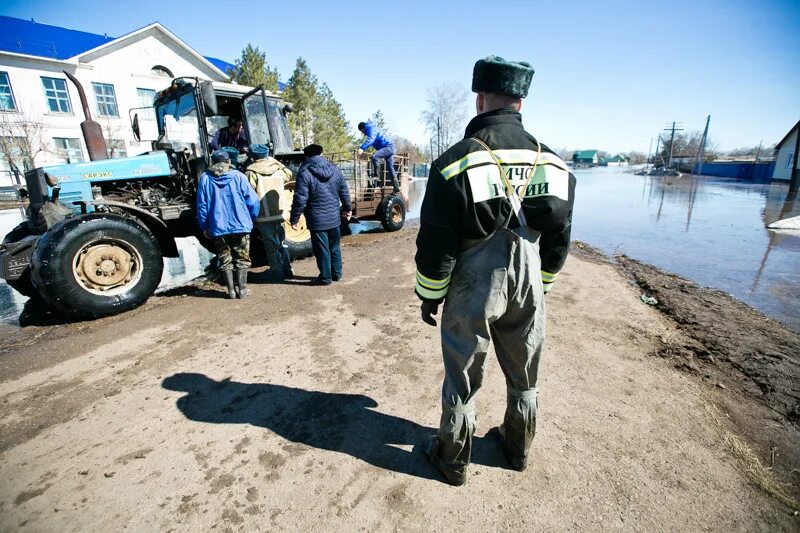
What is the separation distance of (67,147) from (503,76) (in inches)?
1313

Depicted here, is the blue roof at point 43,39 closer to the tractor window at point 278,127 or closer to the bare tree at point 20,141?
the bare tree at point 20,141

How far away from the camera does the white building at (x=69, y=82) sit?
2250 centimetres

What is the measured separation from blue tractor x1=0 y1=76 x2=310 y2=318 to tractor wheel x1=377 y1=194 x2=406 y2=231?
3.98 m

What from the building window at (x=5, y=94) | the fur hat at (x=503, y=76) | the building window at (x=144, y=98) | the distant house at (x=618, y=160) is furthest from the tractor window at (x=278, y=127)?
the distant house at (x=618, y=160)

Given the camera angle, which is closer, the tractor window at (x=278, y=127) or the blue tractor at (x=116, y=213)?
the blue tractor at (x=116, y=213)

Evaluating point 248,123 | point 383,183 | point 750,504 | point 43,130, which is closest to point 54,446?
point 750,504

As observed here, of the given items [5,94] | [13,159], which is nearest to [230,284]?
[13,159]

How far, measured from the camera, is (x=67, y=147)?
24938mm

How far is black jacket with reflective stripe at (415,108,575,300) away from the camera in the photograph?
1822 mm

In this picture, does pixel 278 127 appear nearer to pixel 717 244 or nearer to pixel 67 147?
pixel 717 244

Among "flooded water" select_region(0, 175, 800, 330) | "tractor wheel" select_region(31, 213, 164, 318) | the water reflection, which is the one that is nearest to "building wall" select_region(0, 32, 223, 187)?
"flooded water" select_region(0, 175, 800, 330)

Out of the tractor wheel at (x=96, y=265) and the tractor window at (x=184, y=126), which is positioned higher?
the tractor window at (x=184, y=126)

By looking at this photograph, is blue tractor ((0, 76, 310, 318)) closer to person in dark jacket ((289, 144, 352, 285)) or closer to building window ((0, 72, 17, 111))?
person in dark jacket ((289, 144, 352, 285))

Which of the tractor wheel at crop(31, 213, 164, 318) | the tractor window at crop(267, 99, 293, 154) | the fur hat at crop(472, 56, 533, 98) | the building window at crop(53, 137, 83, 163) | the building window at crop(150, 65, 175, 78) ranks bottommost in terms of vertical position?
the tractor wheel at crop(31, 213, 164, 318)
